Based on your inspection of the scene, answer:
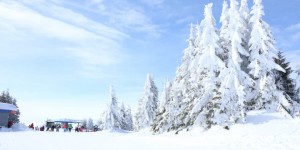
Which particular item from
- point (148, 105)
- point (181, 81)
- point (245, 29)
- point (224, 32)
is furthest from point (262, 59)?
point (148, 105)

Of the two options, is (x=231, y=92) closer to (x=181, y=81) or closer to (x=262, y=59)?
(x=262, y=59)

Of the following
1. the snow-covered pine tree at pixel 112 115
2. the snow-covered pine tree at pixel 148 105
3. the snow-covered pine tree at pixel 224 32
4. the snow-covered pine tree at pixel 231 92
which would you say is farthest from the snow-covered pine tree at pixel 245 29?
the snow-covered pine tree at pixel 112 115

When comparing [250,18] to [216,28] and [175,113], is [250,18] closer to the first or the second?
[216,28]

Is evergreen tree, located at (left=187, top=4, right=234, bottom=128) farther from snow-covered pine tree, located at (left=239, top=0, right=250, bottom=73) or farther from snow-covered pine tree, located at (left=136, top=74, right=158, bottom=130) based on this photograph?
snow-covered pine tree, located at (left=136, top=74, right=158, bottom=130)

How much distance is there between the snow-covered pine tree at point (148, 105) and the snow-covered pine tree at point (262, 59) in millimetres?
44602

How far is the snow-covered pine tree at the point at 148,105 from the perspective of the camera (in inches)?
3078

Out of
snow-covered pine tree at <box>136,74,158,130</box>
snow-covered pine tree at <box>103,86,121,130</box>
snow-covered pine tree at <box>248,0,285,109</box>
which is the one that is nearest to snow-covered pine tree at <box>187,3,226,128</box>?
snow-covered pine tree at <box>248,0,285,109</box>

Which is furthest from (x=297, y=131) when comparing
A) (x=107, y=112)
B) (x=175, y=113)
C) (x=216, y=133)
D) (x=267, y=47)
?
(x=107, y=112)

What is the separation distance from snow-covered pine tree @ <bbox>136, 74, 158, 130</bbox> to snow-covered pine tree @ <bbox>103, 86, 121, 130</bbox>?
5.33m

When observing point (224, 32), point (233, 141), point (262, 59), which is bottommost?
point (233, 141)

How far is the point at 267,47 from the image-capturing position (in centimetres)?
3409

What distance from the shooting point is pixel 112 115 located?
7662 centimetres

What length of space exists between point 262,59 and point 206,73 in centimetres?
530

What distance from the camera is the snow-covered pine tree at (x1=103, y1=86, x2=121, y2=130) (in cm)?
7619
